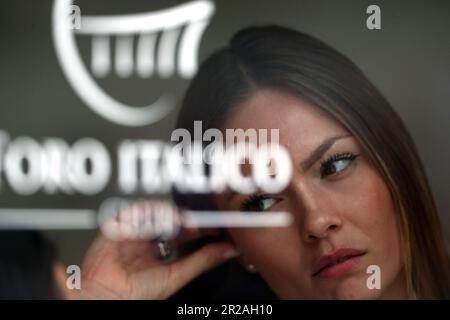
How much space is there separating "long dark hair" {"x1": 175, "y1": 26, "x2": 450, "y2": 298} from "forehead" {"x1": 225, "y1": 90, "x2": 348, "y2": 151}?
24 mm

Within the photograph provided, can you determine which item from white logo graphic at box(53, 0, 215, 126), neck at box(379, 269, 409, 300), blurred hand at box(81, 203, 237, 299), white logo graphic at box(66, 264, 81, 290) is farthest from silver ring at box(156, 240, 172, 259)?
neck at box(379, 269, 409, 300)

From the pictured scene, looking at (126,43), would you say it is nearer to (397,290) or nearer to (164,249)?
(164,249)

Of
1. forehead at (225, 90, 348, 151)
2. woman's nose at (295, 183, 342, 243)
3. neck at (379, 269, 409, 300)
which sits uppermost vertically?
forehead at (225, 90, 348, 151)

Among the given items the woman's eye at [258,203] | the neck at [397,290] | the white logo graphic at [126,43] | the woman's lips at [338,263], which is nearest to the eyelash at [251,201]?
the woman's eye at [258,203]

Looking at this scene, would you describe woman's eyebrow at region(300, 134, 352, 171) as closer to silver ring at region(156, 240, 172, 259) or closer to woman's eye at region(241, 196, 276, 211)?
woman's eye at region(241, 196, 276, 211)

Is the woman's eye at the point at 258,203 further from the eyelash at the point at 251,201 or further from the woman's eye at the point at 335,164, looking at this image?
the woman's eye at the point at 335,164

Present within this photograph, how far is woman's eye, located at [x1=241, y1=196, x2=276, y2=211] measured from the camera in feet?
7.36

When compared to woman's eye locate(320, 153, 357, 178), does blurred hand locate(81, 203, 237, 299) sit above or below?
below

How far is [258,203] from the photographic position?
88.7 inches

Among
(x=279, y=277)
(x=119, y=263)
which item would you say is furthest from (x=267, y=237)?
(x=119, y=263)

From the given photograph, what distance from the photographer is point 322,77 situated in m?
2.25

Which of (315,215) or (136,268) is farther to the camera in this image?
(136,268)

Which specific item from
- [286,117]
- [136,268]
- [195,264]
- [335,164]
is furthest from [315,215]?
[136,268]

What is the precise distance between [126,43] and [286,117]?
59cm
